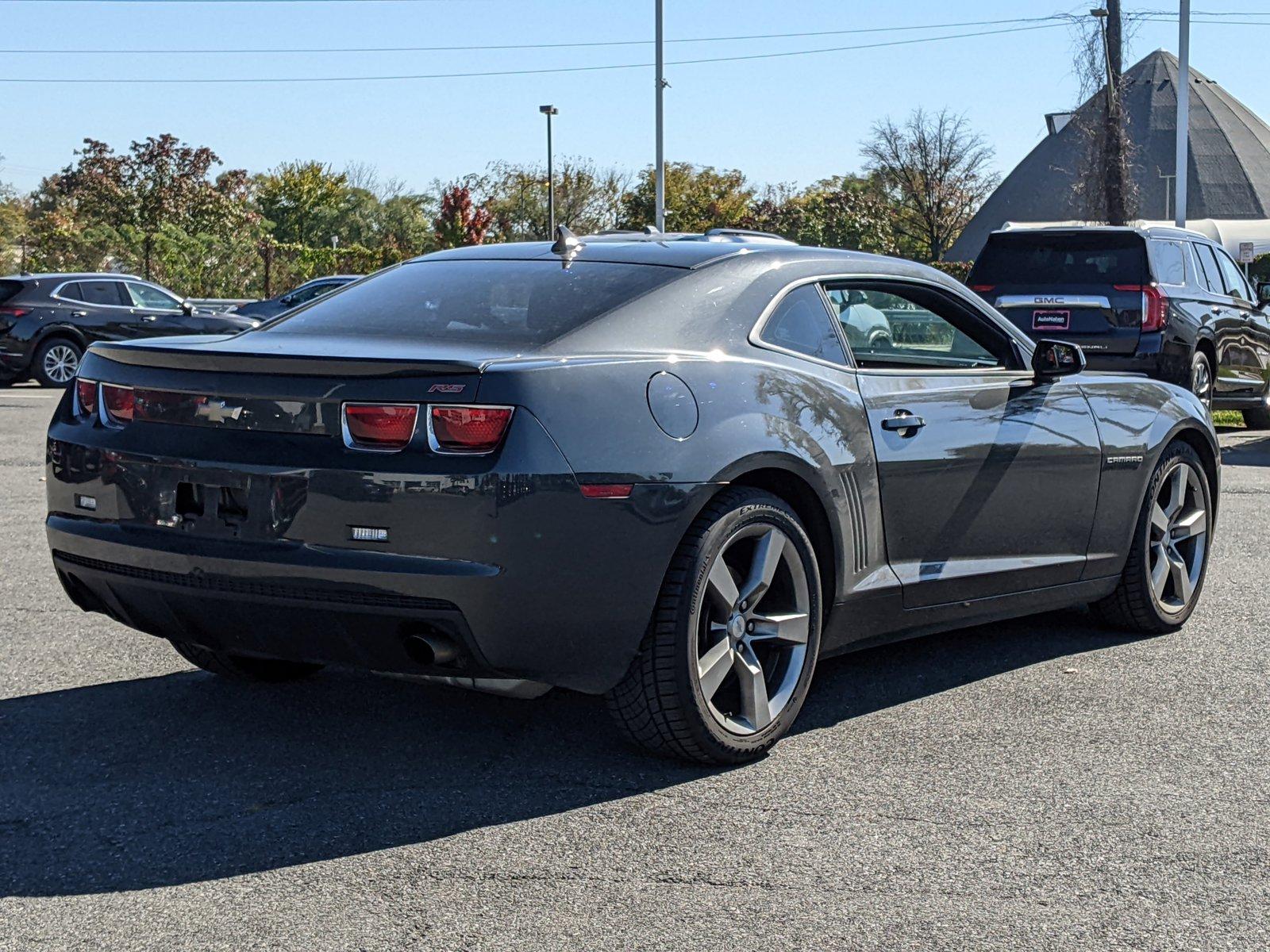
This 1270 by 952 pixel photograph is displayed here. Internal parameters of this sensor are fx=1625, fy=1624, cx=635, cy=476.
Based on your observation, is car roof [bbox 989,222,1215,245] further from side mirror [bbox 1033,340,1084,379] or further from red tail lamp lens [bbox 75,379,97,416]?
red tail lamp lens [bbox 75,379,97,416]

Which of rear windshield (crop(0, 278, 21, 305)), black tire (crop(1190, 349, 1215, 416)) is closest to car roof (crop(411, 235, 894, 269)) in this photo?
black tire (crop(1190, 349, 1215, 416))

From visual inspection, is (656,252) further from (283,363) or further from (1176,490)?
(1176,490)

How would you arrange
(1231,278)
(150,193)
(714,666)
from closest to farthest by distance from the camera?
1. (714,666)
2. (1231,278)
3. (150,193)

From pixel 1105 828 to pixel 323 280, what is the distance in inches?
859

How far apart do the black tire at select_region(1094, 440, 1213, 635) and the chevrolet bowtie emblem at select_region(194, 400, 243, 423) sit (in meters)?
3.55

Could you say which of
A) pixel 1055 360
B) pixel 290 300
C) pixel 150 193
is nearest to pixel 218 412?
pixel 1055 360

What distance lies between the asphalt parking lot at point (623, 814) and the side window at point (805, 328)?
115 centimetres

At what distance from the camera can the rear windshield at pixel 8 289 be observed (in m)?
21.6

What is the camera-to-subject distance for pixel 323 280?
24.7 m

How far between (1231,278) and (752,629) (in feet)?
40.6

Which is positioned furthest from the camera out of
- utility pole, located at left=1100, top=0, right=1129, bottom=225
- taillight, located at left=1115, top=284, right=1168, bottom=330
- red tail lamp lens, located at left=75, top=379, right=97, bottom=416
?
utility pole, located at left=1100, top=0, right=1129, bottom=225

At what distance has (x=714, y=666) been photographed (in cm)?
444

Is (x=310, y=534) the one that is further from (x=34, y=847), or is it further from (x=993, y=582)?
(x=993, y=582)

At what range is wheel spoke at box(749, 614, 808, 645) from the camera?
463 cm
